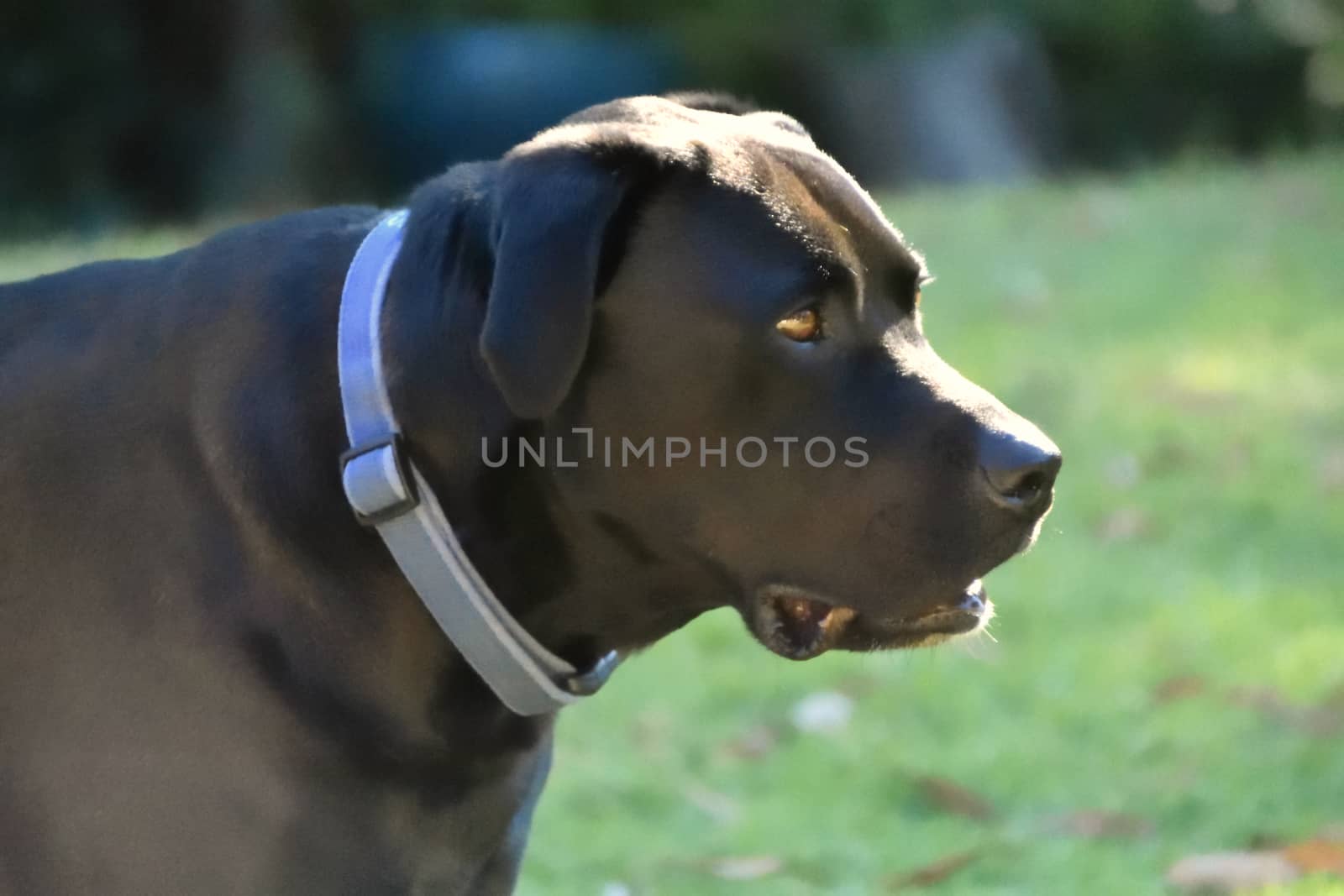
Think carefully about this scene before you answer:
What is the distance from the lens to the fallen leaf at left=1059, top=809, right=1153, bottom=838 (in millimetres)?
3434

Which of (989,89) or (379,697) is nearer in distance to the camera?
(379,697)

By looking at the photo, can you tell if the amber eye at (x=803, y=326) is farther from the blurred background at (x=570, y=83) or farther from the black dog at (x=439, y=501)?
the blurred background at (x=570, y=83)

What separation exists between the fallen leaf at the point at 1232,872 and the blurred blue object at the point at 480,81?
8976 millimetres

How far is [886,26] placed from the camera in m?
10.1

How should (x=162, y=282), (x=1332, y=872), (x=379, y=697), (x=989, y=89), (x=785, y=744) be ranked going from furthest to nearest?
1. (x=989, y=89)
2. (x=785, y=744)
3. (x=1332, y=872)
4. (x=162, y=282)
5. (x=379, y=697)

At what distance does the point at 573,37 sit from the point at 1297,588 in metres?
8.30

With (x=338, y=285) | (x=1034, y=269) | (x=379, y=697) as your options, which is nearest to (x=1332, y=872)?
(x=379, y=697)

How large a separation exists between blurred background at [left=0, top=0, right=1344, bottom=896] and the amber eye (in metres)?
1.30

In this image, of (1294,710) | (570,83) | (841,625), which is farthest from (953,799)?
(570,83)

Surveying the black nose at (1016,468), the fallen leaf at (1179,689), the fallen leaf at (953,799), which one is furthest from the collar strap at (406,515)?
the fallen leaf at (1179,689)

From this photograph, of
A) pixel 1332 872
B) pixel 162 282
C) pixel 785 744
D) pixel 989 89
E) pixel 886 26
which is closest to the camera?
pixel 162 282

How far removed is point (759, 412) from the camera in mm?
2166

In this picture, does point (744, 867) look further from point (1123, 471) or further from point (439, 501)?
point (1123, 471)

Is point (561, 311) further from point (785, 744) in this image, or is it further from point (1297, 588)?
point (1297, 588)
